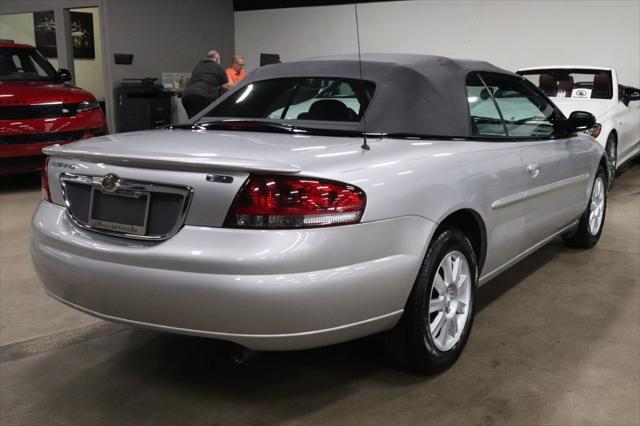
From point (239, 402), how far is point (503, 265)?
1.43m

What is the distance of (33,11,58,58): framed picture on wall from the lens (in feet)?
45.0

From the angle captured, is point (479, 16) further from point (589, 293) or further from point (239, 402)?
point (239, 402)

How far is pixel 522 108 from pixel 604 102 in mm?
3771

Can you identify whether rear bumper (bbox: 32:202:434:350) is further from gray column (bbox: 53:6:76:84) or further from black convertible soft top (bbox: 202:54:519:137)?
gray column (bbox: 53:6:76:84)

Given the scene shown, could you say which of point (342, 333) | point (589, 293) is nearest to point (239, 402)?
point (342, 333)

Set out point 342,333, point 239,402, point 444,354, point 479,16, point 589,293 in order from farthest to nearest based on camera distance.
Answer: point 479,16
point 589,293
point 444,354
point 239,402
point 342,333

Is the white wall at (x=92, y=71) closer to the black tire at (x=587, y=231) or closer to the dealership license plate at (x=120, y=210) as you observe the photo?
the black tire at (x=587, y=231)

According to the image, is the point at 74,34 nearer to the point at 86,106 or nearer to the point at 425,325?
the point at 86,106

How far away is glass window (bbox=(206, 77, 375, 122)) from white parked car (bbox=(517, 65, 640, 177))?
405cm

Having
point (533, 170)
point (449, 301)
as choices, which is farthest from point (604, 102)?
point (449, 301)

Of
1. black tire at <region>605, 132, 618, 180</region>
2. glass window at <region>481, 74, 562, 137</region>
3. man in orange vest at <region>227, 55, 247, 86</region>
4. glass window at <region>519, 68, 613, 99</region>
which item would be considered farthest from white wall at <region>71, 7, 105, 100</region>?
glass window at <region>481, 74, 562, 137</region>

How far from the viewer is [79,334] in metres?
2.94

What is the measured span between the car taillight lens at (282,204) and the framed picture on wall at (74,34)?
1343 cm

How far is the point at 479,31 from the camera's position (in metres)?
11.0
